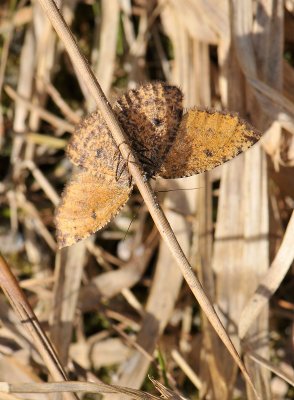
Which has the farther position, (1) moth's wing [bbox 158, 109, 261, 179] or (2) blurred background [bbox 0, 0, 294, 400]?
(2) blurred background [bbox 0, 0, 294, 400]

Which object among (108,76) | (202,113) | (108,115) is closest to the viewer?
(108,115)

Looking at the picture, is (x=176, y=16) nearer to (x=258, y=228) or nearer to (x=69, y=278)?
(x=258, y=228)

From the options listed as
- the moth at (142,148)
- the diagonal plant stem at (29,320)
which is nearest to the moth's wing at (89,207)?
the moth at (142,148)

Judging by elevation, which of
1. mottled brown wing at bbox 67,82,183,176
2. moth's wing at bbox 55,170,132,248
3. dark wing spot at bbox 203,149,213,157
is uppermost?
mottled brown wing at bbox 67,82,183,176

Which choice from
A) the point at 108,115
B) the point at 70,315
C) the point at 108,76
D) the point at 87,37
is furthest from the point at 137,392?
the point at 87,37

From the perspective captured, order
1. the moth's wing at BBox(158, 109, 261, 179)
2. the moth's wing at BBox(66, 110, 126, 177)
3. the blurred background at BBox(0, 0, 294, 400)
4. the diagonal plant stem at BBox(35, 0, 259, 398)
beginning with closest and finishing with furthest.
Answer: the diagonal plant stem at BBox(35, 0, 259, 398) → the moth's wing at BBox(158, 109, 261, 179) → the moth's wing at BBox(66, 110, 126, 177) → the blurred background at BBox(0, 0, 294, 400)

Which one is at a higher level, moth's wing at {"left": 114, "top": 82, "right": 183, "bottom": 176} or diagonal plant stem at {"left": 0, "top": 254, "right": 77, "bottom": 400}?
moth's wing at {"left": 114, "top": 82, "right": 183, "bottom": 176}

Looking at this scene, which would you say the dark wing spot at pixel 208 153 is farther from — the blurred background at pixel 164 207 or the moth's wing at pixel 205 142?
the blurred background at pixel 164 207

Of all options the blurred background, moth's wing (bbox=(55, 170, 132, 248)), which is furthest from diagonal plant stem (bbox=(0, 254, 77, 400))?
the blurred background

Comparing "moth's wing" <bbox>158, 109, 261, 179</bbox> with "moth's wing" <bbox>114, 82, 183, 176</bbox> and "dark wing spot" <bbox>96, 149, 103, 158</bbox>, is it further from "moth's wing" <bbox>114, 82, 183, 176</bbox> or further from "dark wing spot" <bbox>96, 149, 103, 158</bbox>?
"dark wing spot" <bbox>96, 149, 103, 158</bbox>
